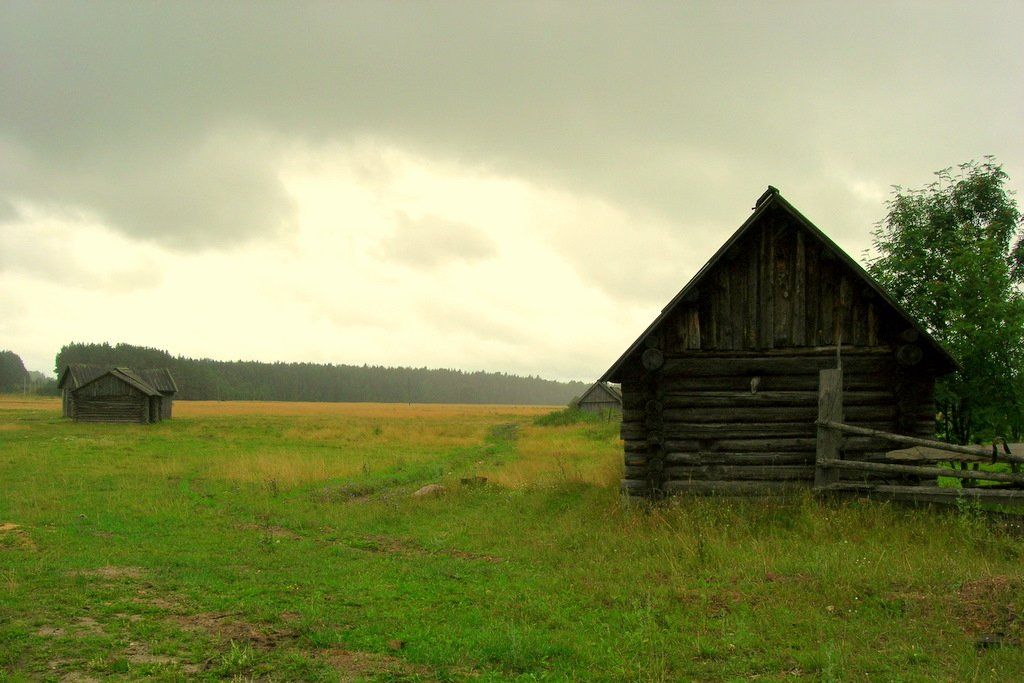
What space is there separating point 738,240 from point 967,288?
740cm

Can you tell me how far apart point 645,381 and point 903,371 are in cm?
463

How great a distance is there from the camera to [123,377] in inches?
2112

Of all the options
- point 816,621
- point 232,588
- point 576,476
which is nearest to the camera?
point 816,621

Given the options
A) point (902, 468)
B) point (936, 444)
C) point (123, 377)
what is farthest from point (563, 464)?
point (123, 377)

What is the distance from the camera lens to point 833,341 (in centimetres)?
Answer: 1227

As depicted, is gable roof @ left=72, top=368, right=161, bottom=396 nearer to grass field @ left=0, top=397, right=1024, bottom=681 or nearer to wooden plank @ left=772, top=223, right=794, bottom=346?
grass field @ left=0, top=397, right=1024, bottom=681

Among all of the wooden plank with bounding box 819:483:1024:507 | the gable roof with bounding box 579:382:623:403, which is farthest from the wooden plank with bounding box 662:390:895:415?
the gable roof with bounding box 579:382:623:403

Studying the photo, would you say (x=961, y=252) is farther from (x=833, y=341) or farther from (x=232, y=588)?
(x=232, y=588)

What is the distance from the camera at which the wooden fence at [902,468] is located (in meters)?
9.51

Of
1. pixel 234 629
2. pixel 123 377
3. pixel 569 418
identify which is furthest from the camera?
pixel 123 377

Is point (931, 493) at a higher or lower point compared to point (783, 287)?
lower

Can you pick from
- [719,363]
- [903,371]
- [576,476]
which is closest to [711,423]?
[719,363]

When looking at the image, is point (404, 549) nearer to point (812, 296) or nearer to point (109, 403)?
point (812, 296)

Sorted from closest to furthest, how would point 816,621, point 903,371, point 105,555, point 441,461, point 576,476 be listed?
point 816,621
point 105,555
point 903,371
point 576,476
point 441,461
